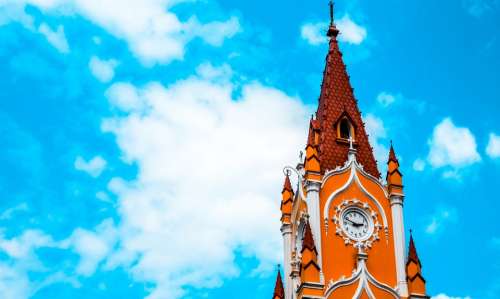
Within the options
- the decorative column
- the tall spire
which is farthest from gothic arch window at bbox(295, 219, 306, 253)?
the decorative column

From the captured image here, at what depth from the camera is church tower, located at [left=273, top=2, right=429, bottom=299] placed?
36594mm

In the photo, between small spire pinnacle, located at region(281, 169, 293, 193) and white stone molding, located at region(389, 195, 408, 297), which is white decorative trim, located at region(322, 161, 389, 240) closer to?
white stone molding, located at region(389, 195, 408, 297)

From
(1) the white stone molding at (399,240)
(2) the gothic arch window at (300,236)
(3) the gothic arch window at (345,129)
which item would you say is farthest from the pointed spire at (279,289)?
(3) the gothic arch window at (345,129)

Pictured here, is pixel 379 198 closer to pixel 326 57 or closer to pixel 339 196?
pixel 339 196

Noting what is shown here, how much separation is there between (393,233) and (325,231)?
9.85 feet

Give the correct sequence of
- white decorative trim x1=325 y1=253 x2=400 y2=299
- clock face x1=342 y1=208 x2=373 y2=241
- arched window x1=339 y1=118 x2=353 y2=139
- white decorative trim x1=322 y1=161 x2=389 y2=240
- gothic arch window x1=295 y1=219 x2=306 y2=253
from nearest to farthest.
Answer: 1. white decorative trim x1=325 y1=253 x2=400 y2=299
2. clock face x1=342 y1=208 x2=373 y2=241
3. white decorative trim x1=322 y1=161 x2=389 y2=240
4. gothic arch window x1=295 y1=219 x2=306 y2=253
5. arched window x1=339 y1=118 x2=353 y2=139

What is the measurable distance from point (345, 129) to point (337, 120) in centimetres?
61

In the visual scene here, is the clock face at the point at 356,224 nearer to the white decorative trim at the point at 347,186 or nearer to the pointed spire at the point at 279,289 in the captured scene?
the white decorative trim at the point at 347,186

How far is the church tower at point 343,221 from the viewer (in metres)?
36.6

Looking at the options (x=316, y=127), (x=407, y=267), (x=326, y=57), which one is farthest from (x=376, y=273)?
(x=326, y=57)

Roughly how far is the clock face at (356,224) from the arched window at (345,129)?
14.3 ft

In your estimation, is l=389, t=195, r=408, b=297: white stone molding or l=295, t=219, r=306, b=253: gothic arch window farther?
l=295, t=219, r=306, b=253: gothic arch window

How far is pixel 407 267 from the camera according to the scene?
123ft

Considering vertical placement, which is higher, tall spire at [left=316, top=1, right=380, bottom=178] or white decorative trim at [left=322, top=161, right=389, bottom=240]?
tall spire at [left=316, top=1, right=380, bottom=178]
